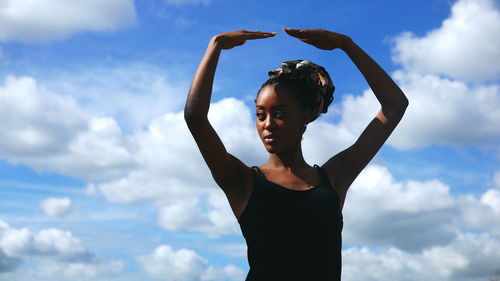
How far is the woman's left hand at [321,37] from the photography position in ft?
22.5

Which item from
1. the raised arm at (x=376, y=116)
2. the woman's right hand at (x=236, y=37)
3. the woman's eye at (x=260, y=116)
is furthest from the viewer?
the raised arm at (x=376, y=116)

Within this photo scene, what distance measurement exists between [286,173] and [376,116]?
1479 millimetres

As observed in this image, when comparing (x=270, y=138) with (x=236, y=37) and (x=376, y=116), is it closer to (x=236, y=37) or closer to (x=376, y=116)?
(x=236, y=37)

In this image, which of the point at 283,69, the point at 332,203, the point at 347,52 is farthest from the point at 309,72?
the point at 332,203

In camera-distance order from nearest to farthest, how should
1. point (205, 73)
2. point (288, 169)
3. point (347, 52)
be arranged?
1. point (205, 73)
2. point (288, 169)
3. point (347, 52)

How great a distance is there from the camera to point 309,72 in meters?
6.59

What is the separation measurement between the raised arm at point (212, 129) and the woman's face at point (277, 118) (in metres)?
0.39

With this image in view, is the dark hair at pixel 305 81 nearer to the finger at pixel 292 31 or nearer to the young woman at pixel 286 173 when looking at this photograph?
the young woman at pixel 286 173

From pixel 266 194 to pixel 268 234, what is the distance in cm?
39

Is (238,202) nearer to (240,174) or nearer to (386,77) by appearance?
(240,174)

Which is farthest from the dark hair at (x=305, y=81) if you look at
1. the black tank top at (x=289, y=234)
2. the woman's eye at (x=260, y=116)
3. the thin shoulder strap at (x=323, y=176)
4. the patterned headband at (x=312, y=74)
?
the black tank top at (x=289, y=234)

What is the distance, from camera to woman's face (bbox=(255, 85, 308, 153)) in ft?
20.9

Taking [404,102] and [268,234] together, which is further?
[404,102]

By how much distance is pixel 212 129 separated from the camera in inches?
235
